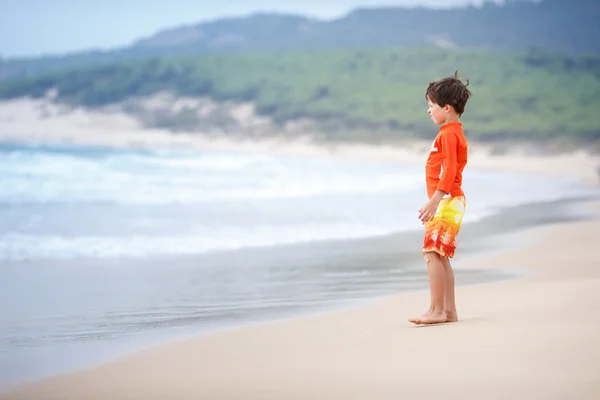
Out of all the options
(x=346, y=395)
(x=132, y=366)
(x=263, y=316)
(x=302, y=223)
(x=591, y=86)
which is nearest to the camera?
(x=346, y=395)

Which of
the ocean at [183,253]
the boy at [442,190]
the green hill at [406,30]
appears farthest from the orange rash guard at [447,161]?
the green hill at [406,30]

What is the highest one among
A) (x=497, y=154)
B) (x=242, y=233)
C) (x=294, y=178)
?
(x=497, y=154)

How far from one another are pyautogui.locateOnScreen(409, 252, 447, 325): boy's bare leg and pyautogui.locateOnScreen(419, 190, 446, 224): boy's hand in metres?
0.20

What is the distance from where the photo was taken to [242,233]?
28.3ft

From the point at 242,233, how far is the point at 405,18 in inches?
1757

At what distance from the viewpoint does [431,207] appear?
3.87m

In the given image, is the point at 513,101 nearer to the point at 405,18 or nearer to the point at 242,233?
the point at 405,18

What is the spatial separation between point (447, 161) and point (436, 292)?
569mm

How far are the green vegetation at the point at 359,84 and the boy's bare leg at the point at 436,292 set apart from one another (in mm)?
31065

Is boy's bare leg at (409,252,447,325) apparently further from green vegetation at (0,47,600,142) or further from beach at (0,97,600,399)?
green vegetation at (0,47,600,142)

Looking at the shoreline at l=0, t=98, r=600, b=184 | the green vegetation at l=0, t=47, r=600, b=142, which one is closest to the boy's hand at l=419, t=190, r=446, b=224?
the shoreline at l=0, t=98, r=600, b=184

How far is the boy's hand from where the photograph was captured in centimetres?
386

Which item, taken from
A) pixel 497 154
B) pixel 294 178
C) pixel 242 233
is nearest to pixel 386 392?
pixel 242 233

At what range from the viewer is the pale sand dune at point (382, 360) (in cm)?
301
